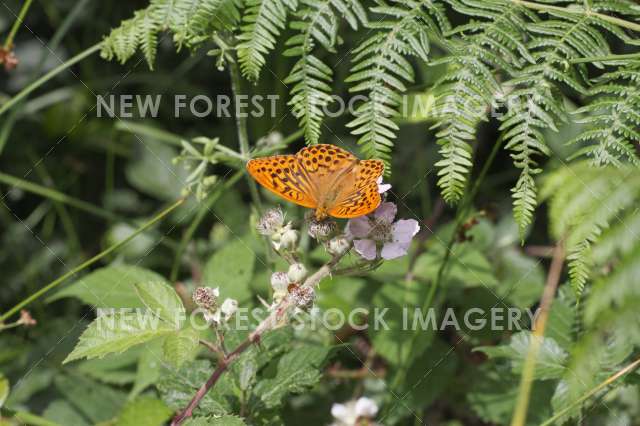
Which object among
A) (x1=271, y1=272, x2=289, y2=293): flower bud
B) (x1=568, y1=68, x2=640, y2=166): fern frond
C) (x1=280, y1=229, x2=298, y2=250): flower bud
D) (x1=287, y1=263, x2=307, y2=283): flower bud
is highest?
(x1=568, y1=68, x2=640, y2=166): fern frond

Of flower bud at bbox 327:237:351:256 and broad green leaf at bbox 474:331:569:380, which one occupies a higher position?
broad green leaf at bbox 474:331:569:380

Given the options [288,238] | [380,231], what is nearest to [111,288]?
[288,238]

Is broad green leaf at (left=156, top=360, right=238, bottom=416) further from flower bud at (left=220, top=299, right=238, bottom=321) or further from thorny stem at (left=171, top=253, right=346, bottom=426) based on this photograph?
flower bud at (left=220, top=299, right=238, bottom=321)

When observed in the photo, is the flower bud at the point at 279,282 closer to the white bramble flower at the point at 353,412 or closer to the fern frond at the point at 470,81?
the white bramble flower at the point at 353,412

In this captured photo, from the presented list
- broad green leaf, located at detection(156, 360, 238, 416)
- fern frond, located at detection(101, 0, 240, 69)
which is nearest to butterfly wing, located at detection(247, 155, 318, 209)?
fern frond, located at detection(101, 0, 240, 69)

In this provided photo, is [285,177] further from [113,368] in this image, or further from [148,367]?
[113,368]

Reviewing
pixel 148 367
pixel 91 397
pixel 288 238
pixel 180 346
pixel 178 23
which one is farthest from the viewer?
pixel 91 397
